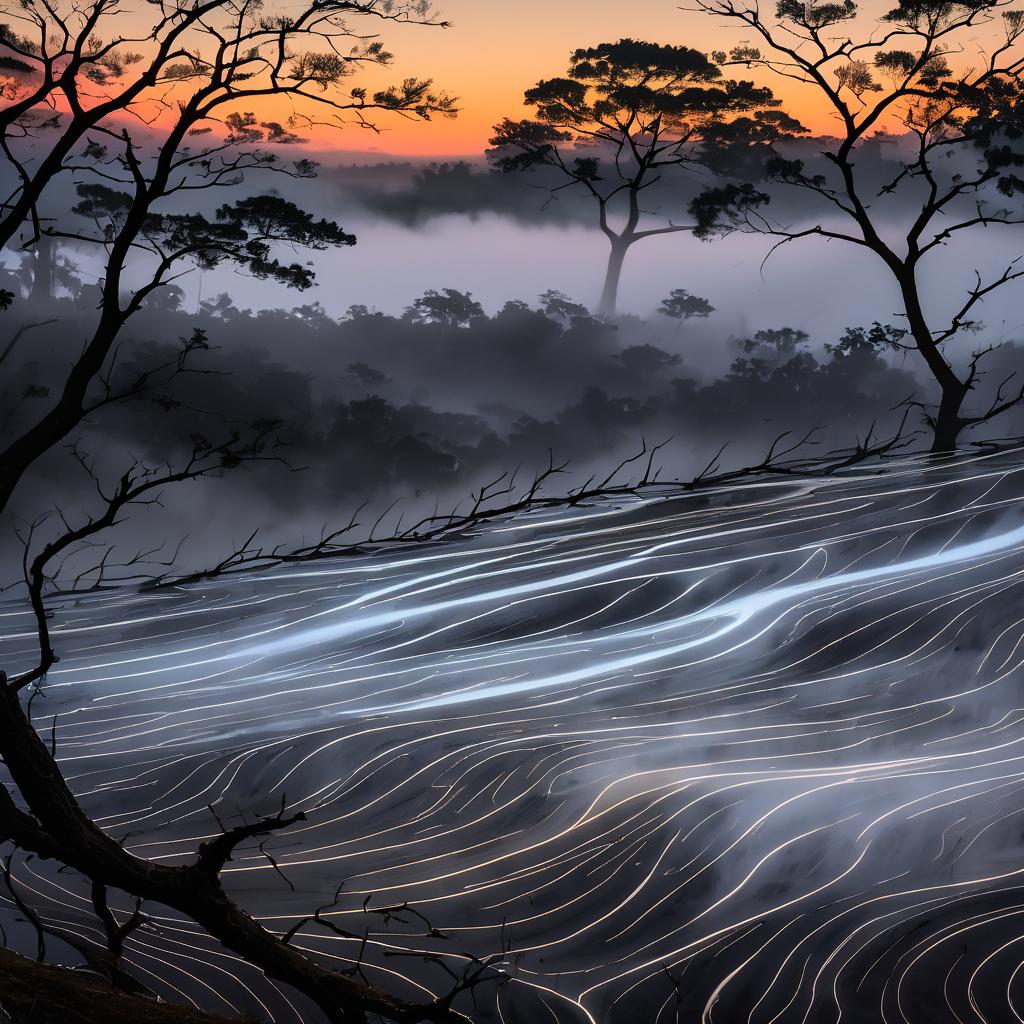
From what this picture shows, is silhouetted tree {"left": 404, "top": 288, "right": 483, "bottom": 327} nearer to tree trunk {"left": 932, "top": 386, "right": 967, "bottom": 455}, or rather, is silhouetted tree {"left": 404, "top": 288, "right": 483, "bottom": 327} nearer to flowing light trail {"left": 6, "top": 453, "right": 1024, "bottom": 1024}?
tree trunk {"left": 932, "top": 386, "right": 967, "bottom": 455}

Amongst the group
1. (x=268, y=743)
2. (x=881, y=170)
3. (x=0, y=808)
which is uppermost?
(x=881, y=170)

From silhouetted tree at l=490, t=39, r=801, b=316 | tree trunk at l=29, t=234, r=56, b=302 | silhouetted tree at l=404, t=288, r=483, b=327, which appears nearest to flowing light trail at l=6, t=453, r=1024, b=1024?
silhouetted tree at l=490, t=39, r=801, b=316

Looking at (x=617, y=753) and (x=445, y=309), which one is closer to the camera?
(x=617, y=753)

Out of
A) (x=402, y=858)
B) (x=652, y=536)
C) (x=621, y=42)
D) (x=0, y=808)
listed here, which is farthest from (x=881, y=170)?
(x=0, y=808)

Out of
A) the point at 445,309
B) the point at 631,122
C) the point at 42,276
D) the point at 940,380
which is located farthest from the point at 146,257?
the point at 940,380

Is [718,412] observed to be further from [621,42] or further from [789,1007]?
[789,1007]

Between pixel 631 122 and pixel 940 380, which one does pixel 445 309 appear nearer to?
pixel 631 122
